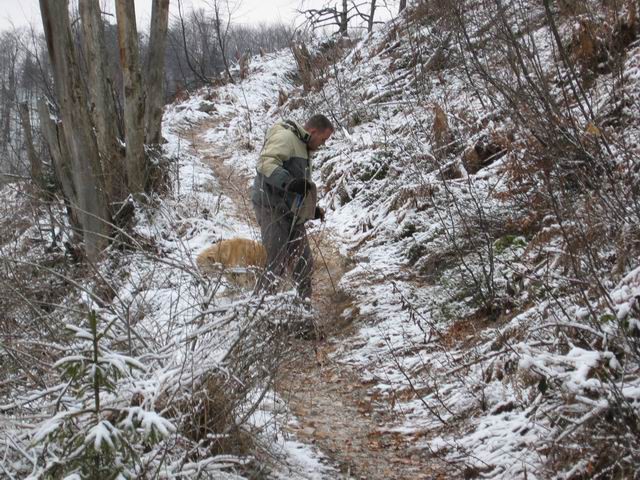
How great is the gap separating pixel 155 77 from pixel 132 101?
93 centimetres

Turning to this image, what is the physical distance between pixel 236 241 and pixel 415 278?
1988 mm

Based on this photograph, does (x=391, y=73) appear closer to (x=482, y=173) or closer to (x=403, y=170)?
(x=403, y=170)

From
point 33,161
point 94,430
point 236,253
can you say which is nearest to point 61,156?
point 33,161

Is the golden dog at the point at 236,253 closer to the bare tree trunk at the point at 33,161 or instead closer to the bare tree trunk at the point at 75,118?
the bare tree trunk at the point at 75,118

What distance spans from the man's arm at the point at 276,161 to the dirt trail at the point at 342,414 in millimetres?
1051

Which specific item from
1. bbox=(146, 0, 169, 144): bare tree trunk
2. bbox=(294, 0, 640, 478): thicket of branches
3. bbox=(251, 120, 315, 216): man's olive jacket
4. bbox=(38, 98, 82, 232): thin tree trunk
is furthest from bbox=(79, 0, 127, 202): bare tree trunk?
bbox=(251, 120, 315, 216): man's olive jacket

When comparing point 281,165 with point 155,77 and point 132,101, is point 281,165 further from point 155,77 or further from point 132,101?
point 155,77

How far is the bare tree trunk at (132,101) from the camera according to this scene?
7.85m

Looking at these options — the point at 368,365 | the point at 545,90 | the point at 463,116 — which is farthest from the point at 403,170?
the point at 545,90

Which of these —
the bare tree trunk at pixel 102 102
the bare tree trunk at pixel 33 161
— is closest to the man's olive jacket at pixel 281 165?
the bare tree trunk at pixel 102 102

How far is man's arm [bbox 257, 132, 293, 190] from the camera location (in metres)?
4.96

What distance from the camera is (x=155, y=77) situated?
346 inches

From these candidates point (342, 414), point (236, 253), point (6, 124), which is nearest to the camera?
point (342, 414)

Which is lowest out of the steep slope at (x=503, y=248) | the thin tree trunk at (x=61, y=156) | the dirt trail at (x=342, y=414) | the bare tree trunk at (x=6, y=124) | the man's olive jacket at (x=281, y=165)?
the dirt trail at (x=342, y=414)
